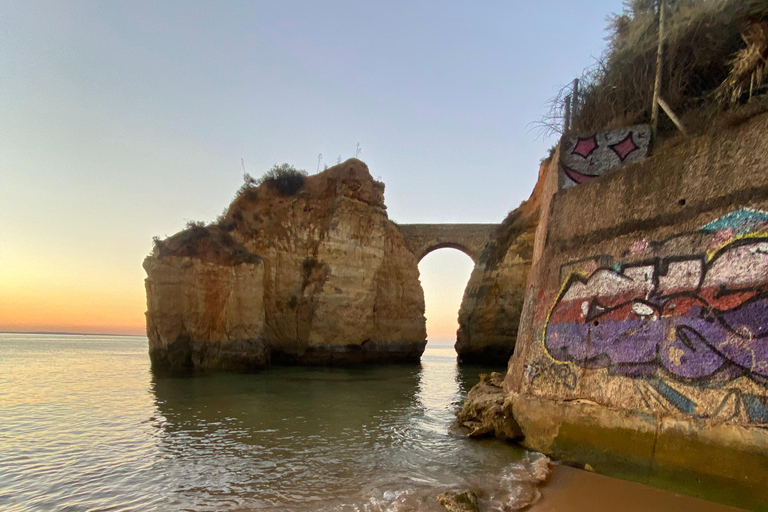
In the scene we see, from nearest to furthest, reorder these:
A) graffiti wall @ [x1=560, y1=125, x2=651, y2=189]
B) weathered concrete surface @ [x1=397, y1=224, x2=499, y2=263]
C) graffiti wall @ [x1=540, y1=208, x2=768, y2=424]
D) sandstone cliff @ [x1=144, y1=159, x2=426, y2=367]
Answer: graffiti wall @ [x1=540, y1=208, x2=768, y2=424]
graffiti wall @ [x1=560, y1=125, x2=651, y2=189]
sandstone cliff @ [x1=144, y1=159, x2=426, y2=367]
weathered concrete surface @ [x1=397, y1=224, x2=499, y2=263]

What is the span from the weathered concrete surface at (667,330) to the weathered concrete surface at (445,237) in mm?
20182

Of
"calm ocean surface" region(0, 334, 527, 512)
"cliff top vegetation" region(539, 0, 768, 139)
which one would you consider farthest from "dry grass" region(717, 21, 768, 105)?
"calm ocean surface" region(0, 334, 527, 512)

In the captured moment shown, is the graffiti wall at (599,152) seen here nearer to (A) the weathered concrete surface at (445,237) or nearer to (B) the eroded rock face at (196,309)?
(B) the eroded rock face at (196,309)

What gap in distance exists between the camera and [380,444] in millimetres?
6113

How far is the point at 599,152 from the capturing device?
21.5 ft

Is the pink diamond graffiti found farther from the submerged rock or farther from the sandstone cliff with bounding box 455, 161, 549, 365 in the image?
the sandstone cliff with bounding box 455, 161, 549, 365

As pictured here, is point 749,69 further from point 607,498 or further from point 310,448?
point 310,448

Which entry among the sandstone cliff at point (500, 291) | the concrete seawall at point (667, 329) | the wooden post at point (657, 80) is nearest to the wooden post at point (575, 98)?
the wooden post at point (657, 80)

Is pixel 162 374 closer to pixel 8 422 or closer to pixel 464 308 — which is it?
pixel 8 422

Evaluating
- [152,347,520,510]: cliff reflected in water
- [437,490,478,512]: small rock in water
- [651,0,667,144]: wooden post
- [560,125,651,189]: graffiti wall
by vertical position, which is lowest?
[152,347,520,510]: cliff reflected in water

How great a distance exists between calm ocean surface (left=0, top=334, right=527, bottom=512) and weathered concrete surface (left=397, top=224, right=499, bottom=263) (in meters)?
16.3

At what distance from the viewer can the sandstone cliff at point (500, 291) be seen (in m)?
17.1

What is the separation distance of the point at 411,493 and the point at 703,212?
4253 millimetres

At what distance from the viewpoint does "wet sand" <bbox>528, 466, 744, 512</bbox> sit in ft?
11.9
